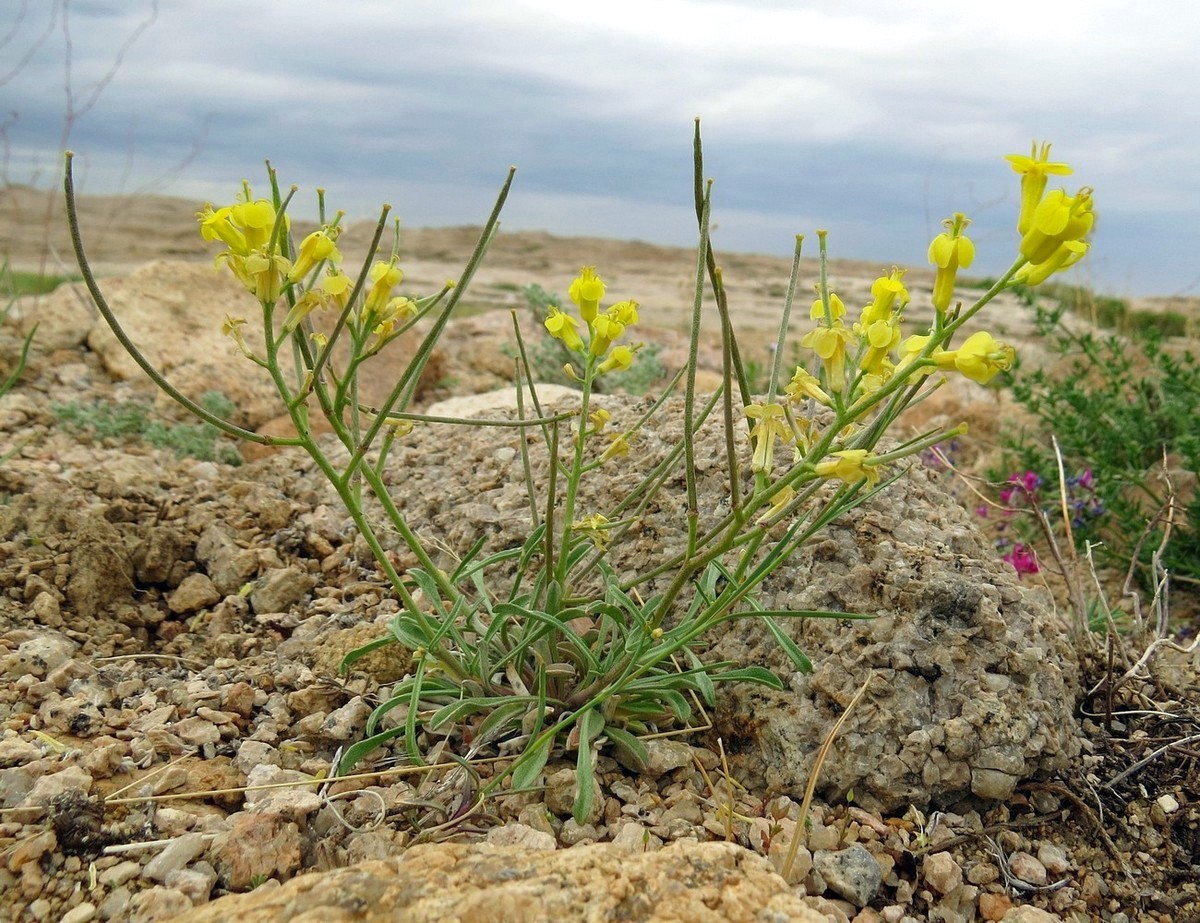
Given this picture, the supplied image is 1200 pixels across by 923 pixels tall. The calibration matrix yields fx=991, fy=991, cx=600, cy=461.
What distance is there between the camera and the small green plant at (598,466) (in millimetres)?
1452

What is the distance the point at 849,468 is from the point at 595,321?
0.58m

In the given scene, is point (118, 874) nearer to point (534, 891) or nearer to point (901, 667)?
point (534, 891)

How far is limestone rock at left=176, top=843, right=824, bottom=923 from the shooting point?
1305mm

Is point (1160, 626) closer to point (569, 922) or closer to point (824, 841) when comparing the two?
point (824, 841)

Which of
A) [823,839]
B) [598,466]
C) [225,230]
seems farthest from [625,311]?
[823,839]

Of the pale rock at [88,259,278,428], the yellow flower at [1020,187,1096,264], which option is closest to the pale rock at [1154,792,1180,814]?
the yellow flower at [1020,187,1096,264]

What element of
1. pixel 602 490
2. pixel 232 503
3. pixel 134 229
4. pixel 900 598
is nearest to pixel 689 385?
pixel 900 598

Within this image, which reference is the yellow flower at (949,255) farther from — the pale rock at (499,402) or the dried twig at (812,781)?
the pale rock at (499,402)

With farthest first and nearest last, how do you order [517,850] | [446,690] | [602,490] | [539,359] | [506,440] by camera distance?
[539,359], [506,440], [602,490], [446,690], [517,850]

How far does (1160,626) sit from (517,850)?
5.87 feet

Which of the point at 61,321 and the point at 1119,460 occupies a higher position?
the point at 61,321

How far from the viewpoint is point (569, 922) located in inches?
51.0

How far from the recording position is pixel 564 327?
1.86 m

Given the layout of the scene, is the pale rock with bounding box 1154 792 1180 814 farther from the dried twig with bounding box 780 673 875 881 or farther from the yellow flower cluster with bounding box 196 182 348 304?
the yellow flower cluster with bounding box 196 182 348 304
